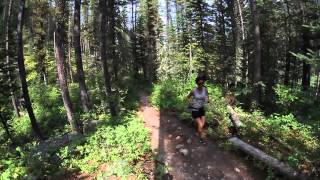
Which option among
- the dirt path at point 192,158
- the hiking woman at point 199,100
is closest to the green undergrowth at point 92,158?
the dirt path at point 192,158

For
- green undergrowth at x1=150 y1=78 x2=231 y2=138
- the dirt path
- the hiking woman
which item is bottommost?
the dirt path

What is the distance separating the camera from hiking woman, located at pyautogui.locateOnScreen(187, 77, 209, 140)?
10586 mm

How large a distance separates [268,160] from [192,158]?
220 centimetres

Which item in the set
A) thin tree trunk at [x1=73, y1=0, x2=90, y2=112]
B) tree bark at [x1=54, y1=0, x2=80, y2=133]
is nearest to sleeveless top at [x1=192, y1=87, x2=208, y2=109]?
tree bark at [x1=54, y1=0, x2=80, y2=133]

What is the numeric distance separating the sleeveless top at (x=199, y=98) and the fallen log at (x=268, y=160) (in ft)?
4.82

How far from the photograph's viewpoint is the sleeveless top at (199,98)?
1060 cm

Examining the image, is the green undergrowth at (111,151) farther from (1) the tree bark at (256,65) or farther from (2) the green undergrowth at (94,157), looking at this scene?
(1) the tree bark at (256,65)

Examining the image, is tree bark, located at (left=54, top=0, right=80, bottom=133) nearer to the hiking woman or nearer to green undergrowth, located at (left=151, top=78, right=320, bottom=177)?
green undergrowth, located at (left=151, top=78, right=320, bottom=177)

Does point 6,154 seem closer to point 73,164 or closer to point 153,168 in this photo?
point 73,164

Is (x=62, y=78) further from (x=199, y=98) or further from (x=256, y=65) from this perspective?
(x=256, y=65)

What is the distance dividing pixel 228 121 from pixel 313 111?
8180 mm

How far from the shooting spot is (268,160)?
29.6 feet

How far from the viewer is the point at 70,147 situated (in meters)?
10.4

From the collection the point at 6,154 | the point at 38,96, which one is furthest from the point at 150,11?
the point at 6,154
